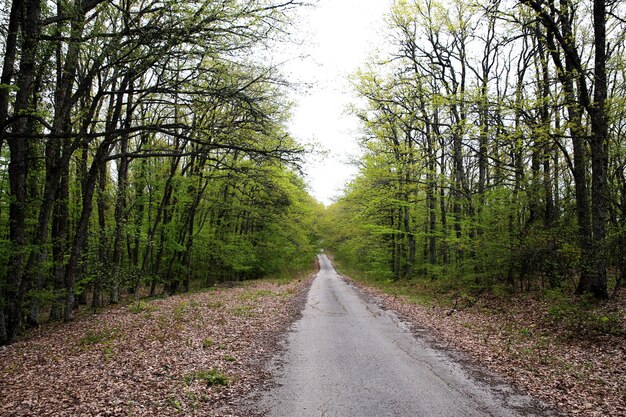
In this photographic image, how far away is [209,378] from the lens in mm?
6188

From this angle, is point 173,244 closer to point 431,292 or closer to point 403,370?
point 431,292

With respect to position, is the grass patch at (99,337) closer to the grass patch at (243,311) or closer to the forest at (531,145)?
the grass patch at (243,311)

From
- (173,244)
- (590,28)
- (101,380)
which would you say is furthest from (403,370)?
(590,28)

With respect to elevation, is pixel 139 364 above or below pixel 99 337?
above

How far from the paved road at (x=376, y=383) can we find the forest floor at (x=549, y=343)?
0.69 metres

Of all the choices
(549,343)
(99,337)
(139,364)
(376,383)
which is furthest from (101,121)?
(549,343)

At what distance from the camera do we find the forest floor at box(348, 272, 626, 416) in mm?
5684

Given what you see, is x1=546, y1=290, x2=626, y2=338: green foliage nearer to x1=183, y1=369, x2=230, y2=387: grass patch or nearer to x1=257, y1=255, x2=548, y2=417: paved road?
x1=257, y1=255, x2=548, y2=417: paved road

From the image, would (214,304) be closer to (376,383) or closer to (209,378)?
(209,378)

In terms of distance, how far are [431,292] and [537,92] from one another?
32.9 ft

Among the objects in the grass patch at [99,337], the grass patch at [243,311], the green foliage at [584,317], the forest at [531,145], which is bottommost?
the grass patch at [243,311]

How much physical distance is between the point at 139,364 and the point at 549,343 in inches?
340

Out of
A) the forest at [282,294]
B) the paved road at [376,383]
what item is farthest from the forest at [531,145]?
the paved road at [376,383]

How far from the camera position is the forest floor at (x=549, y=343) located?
5684 millimetres
